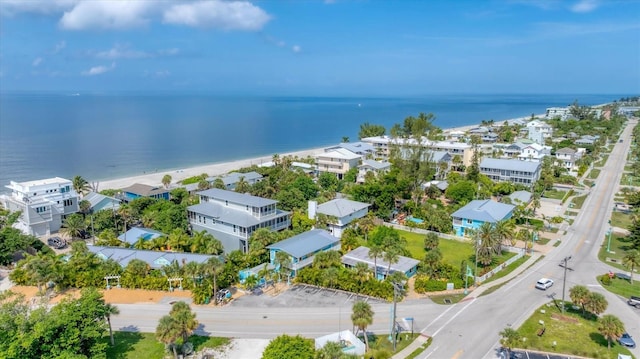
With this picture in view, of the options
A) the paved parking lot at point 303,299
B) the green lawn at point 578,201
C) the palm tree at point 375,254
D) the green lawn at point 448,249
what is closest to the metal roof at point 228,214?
the paved parking lot at point 303,299

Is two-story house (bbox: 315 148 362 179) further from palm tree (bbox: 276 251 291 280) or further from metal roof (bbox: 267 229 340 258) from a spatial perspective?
palm tree (bbox: 276 251 291 280)

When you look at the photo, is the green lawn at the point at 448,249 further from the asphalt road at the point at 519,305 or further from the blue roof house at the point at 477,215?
the asphalt road at the point at 519,305

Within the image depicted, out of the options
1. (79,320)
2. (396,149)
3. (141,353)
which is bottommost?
(141,353)

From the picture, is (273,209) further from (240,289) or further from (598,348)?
(598,348)

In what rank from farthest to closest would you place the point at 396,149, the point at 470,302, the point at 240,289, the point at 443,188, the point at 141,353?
the point at 396,149
the point at 443,188
the point at 240,289
the point at 470,302
the point at 141,353

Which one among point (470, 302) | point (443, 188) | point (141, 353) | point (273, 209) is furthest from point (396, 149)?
point (141, 353)

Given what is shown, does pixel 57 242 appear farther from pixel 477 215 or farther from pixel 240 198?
pixel 477 215

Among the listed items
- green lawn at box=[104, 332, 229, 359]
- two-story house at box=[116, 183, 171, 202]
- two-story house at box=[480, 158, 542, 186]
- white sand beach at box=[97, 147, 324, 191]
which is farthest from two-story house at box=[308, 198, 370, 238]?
white sand beach at box=[97, 147, 324, 191]

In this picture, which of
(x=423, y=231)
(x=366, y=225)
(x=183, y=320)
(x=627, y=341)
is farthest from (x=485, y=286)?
(x=183, y=320)
